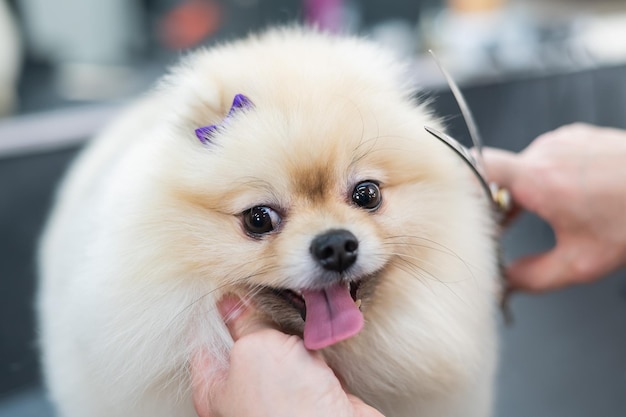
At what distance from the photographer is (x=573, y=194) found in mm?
1167

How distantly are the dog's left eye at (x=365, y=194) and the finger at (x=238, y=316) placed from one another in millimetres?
209

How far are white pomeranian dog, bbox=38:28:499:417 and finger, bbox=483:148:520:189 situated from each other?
26 cm

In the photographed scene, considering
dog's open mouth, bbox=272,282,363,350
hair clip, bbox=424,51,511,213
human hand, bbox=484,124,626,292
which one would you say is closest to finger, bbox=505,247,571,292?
human hand, bbox=484,124,626,292

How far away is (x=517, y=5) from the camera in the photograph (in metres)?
3.82

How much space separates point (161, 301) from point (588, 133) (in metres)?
0.91

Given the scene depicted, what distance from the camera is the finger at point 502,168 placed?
1214mm

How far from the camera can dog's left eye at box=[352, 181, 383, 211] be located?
839 mm

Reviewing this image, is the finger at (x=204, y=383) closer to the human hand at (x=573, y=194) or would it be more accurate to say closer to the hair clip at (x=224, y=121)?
the hair clip at (x=224, y=121)

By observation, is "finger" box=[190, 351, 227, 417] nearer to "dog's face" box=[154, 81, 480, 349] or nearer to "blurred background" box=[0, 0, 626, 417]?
"dog's face" box=[154, 81, 480, 349]

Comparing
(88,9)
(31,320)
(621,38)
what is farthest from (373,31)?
(31,320)

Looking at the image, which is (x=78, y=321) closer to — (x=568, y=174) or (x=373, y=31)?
A: (x=568, y=174)

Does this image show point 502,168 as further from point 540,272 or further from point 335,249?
point 335,249

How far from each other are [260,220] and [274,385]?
0.21m

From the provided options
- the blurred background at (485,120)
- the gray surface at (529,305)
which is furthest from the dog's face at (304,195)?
the gray surface at (529,305)
